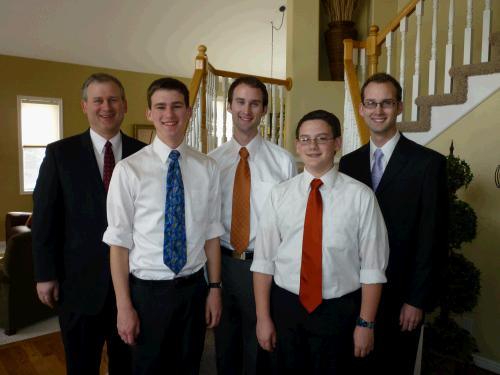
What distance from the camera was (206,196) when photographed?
65.9 inches

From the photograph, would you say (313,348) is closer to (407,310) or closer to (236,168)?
(407,310)

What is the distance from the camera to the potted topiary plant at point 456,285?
2543mm

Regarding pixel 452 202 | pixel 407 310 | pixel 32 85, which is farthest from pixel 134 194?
pixel 32 85

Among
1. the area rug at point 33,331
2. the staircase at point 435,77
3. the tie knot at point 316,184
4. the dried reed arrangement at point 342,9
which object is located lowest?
the area rug at point 33,331

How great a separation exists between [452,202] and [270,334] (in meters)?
1.59

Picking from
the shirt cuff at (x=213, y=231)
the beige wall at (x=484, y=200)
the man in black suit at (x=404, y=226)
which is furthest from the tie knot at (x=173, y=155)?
the beige wall at (x=484, y=200)

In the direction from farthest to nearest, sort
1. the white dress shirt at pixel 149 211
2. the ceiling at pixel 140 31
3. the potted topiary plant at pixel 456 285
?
the ceiling at pixel 140 31
the potted topiary plant at pixel 456 285
the white dress shirt at pixel 149 211

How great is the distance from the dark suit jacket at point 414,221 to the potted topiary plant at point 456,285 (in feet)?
3.17

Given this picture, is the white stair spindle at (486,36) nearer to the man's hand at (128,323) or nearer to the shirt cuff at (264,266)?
the shirt cuff at (264,266)

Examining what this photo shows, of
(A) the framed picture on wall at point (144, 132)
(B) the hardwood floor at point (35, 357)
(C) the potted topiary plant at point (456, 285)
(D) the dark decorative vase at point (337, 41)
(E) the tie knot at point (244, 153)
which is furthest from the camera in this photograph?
(A) the framed picture on wall at point (144, 132)

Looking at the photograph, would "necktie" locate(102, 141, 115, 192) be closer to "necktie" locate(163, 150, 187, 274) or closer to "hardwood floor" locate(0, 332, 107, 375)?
"necktie" locate(163, 150, 187, 274)

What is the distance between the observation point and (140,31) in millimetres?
6914

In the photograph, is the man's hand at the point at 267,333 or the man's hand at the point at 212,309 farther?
the man's hand at the point at 212,309

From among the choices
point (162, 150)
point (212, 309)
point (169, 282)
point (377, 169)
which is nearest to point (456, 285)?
point (377, 169)
